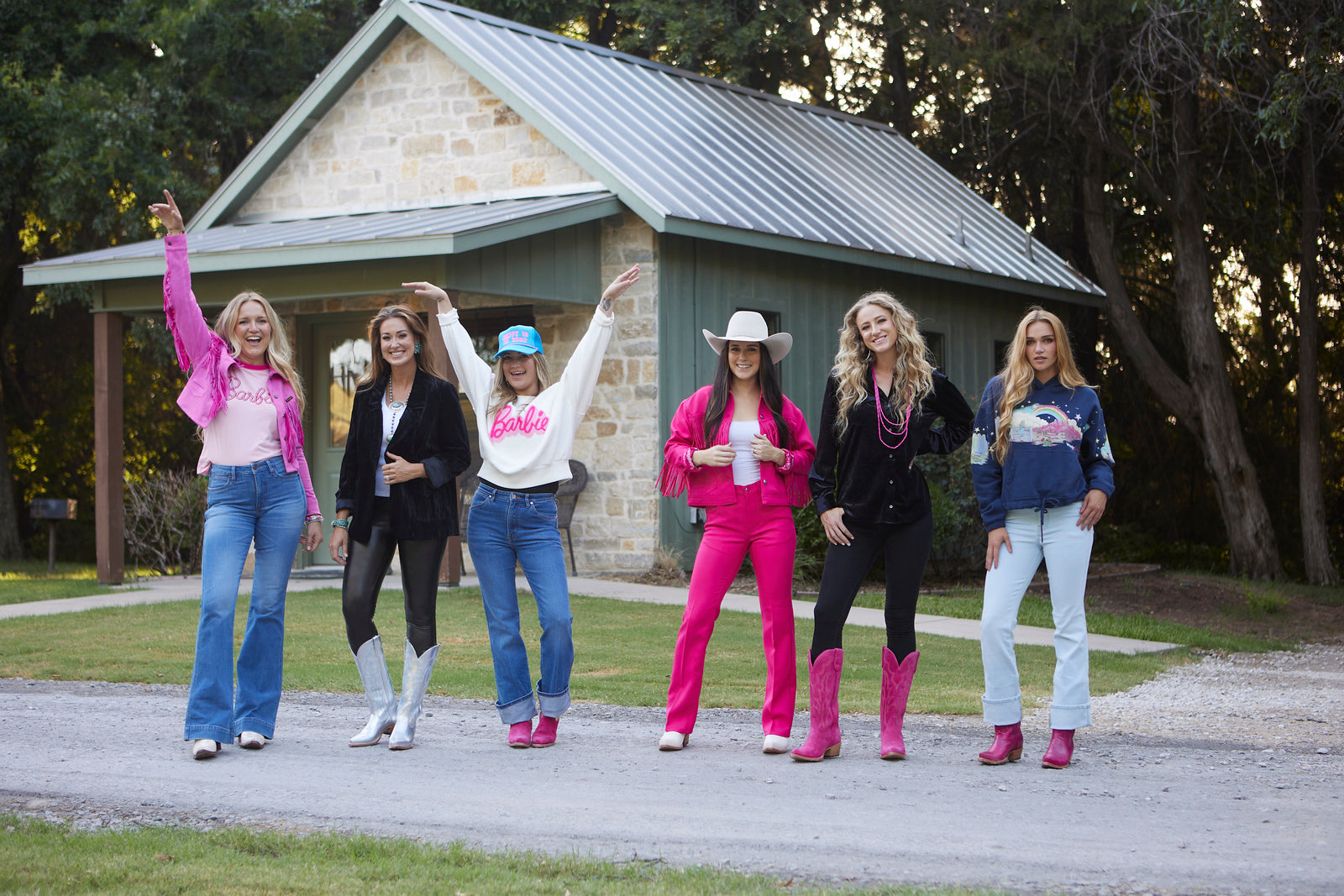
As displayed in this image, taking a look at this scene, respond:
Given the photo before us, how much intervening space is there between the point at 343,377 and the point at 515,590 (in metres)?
9.08

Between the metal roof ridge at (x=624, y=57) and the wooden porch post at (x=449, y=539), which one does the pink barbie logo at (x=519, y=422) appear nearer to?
the wooden porch post at (x=449, y=539)

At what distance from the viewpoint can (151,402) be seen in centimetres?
2325

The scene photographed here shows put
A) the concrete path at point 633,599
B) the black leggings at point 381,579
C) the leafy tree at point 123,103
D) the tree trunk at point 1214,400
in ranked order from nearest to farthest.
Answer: the black leggings at point 381,579, the concrete path at point 633,599, the leafy tree at point 123,103, the tree trunk at point 1214,400

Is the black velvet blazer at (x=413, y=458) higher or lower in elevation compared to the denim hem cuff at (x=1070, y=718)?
higher

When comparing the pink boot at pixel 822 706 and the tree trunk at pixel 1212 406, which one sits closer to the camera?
the pink boot at pixel 822 706

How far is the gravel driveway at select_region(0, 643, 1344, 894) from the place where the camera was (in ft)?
14.3

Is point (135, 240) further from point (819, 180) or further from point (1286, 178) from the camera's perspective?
point (1286, 178)

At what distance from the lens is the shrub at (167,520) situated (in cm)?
1487

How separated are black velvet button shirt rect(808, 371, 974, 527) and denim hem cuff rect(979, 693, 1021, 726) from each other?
32.8 inches

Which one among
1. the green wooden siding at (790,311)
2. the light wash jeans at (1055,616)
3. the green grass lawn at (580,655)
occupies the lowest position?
the green grass lawn at (580,655)

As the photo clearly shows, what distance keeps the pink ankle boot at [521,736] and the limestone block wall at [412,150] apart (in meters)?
8.16

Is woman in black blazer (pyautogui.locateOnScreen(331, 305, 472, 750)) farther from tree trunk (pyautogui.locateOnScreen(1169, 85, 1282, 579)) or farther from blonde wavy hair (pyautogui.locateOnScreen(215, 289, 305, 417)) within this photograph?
tree trunk (pyautogui.locateOnScreen(1169, 85, 1282, 579))

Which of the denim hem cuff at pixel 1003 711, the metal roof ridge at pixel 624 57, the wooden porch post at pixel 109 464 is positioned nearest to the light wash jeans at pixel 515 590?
the denim hem cuff at pixel 1003 711

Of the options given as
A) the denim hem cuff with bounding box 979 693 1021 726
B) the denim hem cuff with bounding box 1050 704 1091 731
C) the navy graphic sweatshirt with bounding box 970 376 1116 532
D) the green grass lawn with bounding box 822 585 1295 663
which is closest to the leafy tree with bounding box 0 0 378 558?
the green grass lawn with bounding box 822 585 1295 663
